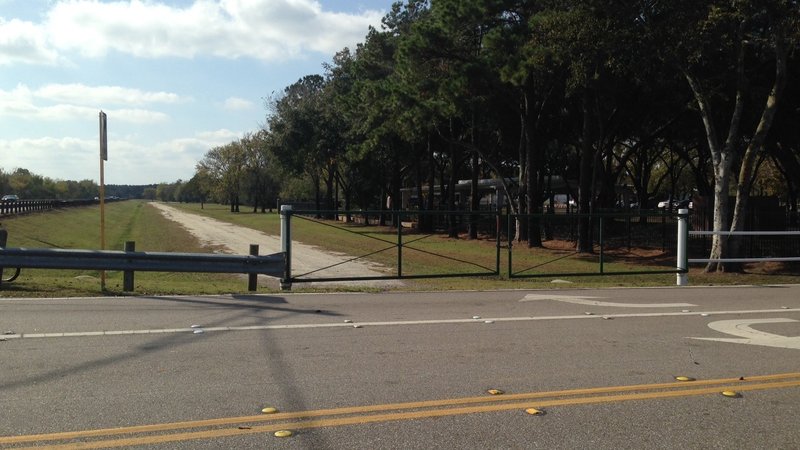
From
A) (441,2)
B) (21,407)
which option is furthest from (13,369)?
(441,2)

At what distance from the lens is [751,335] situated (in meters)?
8.66

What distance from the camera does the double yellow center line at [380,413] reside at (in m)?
4.67

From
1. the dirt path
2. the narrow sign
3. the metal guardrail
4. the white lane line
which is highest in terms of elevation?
the narrow sign

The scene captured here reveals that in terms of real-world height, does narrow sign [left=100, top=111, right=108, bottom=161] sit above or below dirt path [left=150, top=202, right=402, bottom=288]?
above

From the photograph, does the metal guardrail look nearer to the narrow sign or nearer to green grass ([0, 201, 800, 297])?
green grass ([0, 201, 800, 297])

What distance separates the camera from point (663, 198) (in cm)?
9506

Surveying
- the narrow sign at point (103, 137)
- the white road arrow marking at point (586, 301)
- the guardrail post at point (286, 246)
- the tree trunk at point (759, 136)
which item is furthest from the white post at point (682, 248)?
the narrow sign at point (103, 137)

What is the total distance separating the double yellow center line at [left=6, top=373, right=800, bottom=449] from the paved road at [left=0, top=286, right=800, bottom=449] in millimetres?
23

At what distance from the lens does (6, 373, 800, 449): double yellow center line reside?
4668mm

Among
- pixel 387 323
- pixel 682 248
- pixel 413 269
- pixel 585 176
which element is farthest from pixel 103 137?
pixel 585 176

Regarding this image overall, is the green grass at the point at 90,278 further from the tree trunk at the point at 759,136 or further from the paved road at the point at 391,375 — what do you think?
the tree trunk at the point at 759,136

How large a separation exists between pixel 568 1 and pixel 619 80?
6708mm

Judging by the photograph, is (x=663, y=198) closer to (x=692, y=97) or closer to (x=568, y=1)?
(x=692, y=97)

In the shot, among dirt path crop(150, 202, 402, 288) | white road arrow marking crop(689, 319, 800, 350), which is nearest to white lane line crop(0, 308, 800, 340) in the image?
white road arrow marking crop(689, 319, 800, 350)
